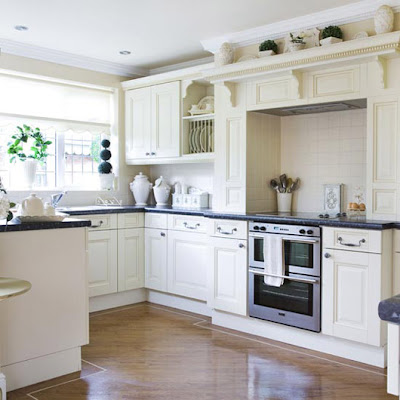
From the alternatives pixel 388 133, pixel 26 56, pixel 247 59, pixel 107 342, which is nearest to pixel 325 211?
pixel 388 133

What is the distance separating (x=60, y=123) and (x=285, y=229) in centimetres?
276

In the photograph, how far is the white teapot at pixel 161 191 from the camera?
220 inches

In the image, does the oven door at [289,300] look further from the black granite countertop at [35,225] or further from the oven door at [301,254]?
the black granite countertop at [35,225]

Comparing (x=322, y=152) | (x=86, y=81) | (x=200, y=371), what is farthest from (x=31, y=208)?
(x=86, y=81)

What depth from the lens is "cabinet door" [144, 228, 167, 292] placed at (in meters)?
5.07

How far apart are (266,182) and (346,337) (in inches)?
63.2

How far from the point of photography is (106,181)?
225 inches

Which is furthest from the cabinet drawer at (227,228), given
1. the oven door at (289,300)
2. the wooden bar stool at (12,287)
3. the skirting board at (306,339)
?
the wooden bar stool at (12,287)

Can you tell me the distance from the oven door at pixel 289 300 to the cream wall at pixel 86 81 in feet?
7.46

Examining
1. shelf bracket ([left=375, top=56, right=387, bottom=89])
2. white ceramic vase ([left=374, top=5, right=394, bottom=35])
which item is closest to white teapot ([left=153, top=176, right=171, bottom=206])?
shelf bracket ([left=375, top=56, right=387, bottom=89])

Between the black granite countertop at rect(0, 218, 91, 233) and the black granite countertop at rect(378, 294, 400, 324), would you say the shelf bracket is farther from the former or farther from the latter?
the black granite countertop at rect(378, 294, 400, 324)

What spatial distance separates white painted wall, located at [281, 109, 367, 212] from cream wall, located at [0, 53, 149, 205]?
6.46ft

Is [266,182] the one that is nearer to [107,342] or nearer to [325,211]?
[325,211]

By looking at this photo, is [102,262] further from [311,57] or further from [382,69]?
[382,69]
